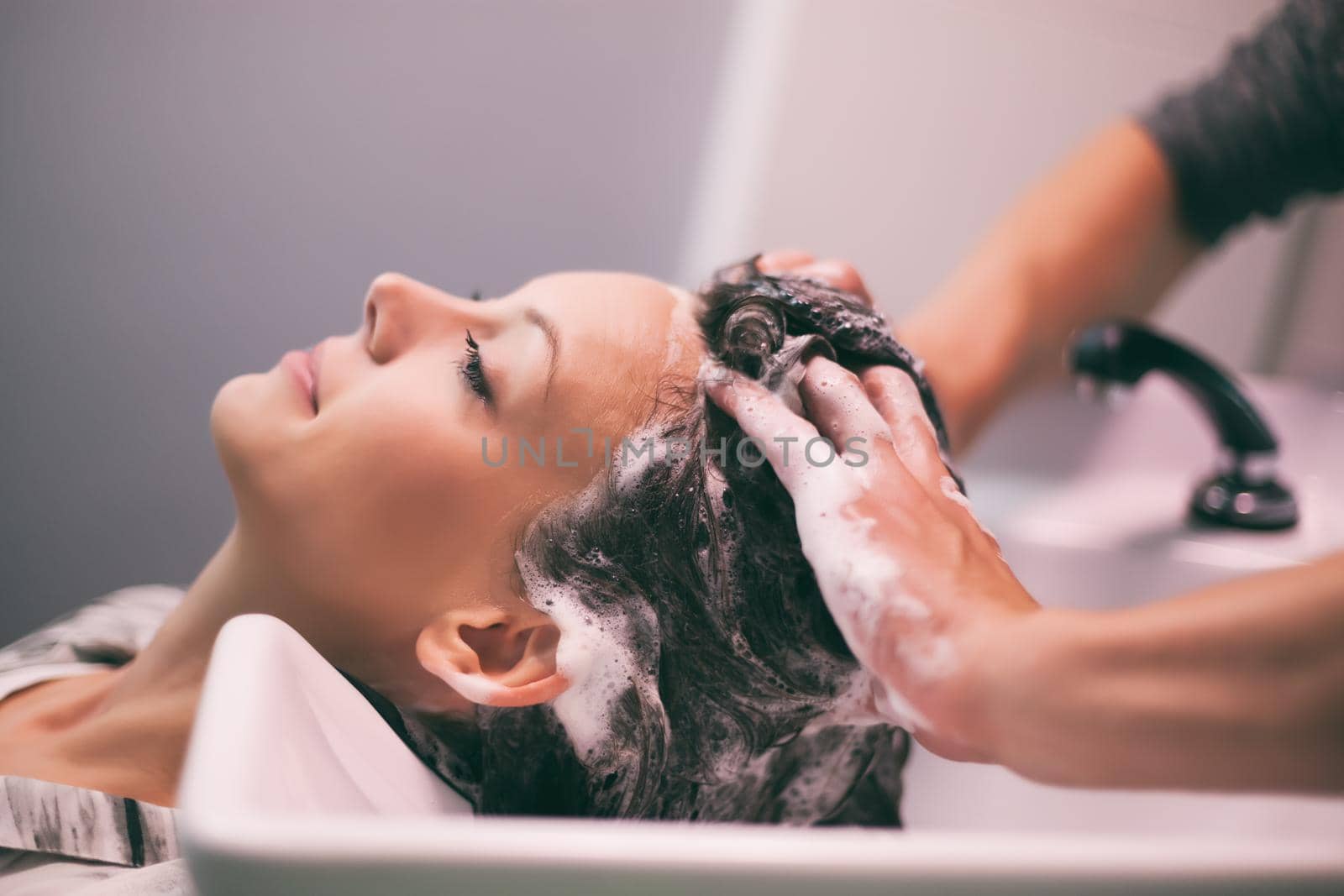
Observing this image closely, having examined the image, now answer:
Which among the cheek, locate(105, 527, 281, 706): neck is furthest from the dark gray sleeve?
locate(105, 527, 281, 706): neck

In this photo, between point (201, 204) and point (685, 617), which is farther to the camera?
point (201, 204)

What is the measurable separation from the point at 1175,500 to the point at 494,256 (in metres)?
0.89

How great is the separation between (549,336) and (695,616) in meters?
0.23

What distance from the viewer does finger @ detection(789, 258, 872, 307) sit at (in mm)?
779

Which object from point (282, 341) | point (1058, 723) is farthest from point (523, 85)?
point (1058, 723)

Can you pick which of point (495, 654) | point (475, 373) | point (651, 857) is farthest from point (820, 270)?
point (651, 857)

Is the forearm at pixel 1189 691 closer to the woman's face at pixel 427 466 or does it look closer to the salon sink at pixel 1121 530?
the woman's face at pixel 427 466

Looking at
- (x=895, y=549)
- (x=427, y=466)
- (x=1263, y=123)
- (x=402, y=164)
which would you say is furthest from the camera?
(x=1263, y=123)

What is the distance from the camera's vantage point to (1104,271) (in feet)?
3.73

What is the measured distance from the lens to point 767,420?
63cm

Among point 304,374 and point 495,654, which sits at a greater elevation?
point 304,374

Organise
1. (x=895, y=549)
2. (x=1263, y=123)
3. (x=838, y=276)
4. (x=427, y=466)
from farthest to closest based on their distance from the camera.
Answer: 1. (x=1263, y=123)
2. (x=838, y=276)
3. (x=427, y=466)
4. (x=895, y=549)

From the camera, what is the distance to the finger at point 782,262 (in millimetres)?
815

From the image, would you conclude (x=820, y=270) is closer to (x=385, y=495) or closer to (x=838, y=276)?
(x=838, y=276)
